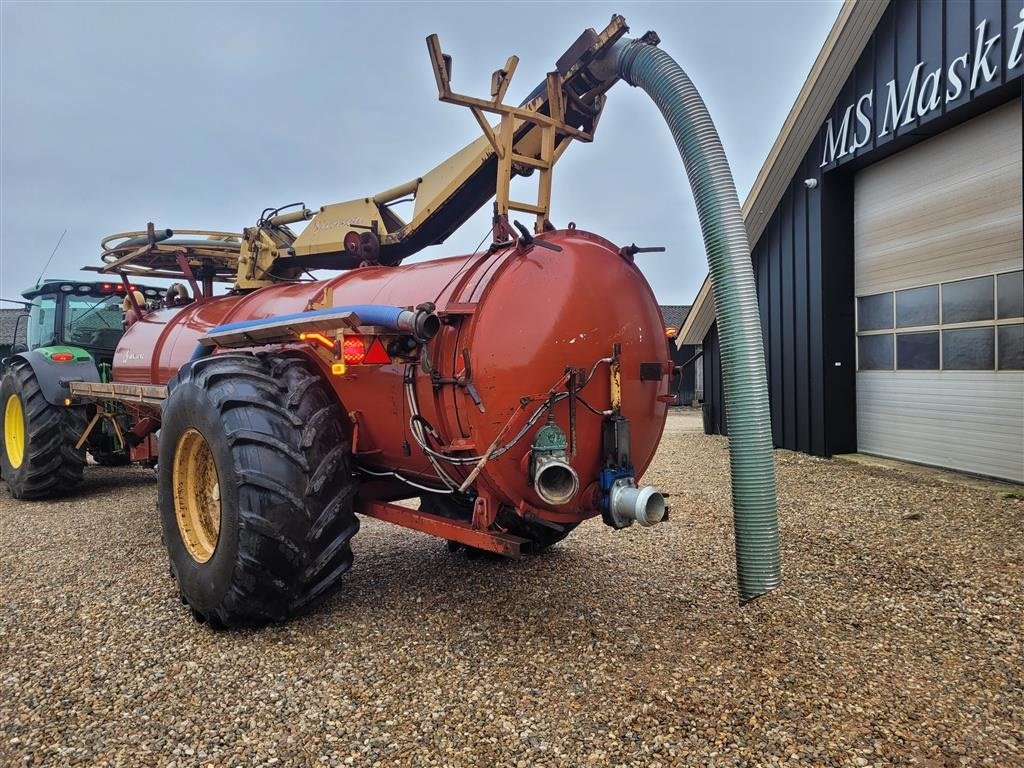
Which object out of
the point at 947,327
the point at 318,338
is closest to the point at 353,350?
the point at 318,338

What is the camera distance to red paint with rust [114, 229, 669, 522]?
3316 mm

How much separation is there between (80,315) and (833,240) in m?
10.3

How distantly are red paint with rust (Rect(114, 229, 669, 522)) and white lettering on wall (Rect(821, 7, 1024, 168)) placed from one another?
637cm

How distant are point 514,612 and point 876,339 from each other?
8376mm

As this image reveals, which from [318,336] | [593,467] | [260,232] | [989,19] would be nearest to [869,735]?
[593,467]

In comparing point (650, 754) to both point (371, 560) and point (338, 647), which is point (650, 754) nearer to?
point (338, 647)

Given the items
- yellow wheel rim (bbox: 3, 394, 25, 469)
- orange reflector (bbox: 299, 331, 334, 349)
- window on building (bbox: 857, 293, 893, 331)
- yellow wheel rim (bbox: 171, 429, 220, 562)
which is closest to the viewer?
orange reflector (bbox: 299, 331, 334, 349)

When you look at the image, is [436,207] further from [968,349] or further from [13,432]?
[968,349]

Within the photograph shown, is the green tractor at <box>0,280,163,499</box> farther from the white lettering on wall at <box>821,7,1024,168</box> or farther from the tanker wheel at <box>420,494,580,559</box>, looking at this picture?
the white lettering on wall at <box>821,7,1024,168</box>

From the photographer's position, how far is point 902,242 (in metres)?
9.59

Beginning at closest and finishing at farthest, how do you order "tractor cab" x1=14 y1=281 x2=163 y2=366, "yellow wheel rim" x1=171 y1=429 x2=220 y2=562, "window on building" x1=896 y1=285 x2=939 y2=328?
"yellow wheel rim" x1=171 y1=429 x2=220 y2=562 → "tractor cab" x1=14 y1=281 x2=163 y2=366 → "window on building" x1=896 y1=285 x2=939 y2=328

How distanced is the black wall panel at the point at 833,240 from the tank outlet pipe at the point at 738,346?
622cm

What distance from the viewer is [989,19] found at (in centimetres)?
760

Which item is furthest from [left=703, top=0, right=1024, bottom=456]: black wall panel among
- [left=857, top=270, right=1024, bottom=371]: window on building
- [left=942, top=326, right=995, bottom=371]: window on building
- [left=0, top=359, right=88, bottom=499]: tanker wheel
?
[left=0, top=359, right=88, bottom=499]: tanker wheel
